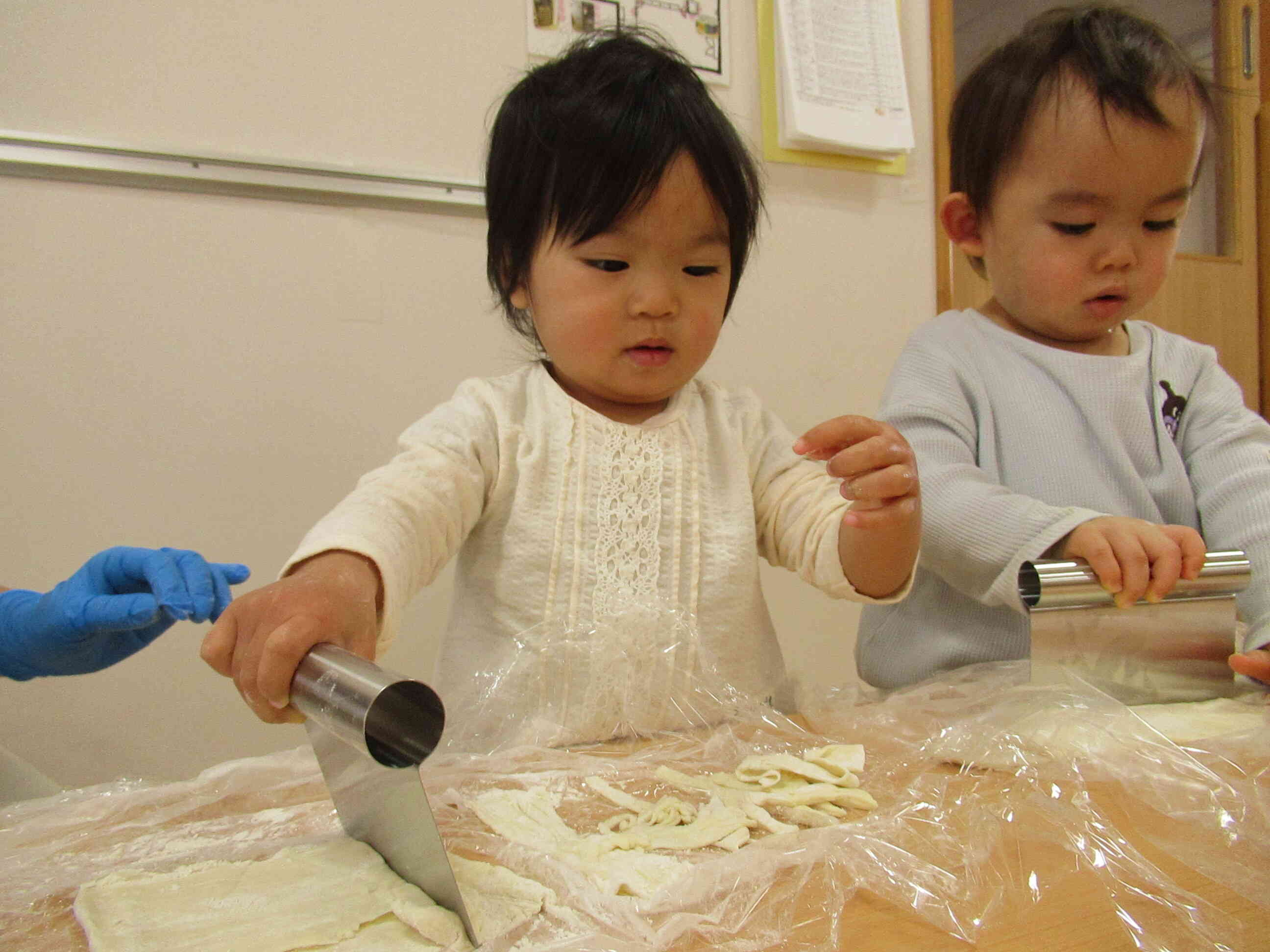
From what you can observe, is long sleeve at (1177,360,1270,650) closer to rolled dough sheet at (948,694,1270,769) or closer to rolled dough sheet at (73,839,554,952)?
rolled dough sheet at (948,694,1270,769)

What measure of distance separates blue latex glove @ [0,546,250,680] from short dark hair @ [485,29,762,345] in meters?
0.33

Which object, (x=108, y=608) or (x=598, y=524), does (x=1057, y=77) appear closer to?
(x=598, y=524)

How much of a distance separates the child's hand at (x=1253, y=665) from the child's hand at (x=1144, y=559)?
0.09 metres

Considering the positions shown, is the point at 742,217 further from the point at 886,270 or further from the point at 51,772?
the point at 51,772

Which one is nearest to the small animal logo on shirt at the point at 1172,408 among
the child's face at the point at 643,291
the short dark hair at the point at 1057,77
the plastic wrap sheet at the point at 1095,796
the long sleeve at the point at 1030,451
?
the long sleeve at the point at 1030,451

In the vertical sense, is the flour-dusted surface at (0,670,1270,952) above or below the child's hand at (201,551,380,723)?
below

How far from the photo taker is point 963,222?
82 cm

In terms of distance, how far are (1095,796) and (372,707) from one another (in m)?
0.37

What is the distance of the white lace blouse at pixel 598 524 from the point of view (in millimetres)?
620

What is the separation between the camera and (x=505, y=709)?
549 millimetres

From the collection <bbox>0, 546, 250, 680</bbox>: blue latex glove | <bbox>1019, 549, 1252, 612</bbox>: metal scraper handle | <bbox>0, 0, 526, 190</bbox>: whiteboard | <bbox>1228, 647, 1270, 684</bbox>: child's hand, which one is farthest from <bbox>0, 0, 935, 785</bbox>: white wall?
<bbox>1228, 647, 1270, 684</bbox>: child's hand

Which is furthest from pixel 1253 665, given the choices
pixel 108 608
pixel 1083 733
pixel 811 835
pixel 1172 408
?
pixel 108 608

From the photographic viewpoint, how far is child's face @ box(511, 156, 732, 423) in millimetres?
597

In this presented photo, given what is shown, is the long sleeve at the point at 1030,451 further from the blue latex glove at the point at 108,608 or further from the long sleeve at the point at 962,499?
the blue latex glove at the point at 108,608
